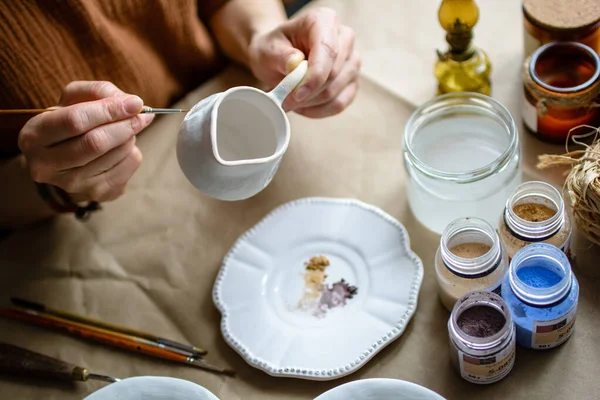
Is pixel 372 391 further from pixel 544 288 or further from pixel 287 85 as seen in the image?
pixel 287 85

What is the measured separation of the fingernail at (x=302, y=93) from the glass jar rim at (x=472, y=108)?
5.5 inches

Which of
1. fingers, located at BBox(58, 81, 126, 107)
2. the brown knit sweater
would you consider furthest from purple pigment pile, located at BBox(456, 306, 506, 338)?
the brown knit sweater

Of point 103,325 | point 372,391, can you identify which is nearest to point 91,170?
point 103,325

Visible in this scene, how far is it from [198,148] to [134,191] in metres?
0.38

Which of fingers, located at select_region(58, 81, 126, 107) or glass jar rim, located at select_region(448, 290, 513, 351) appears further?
fingers, located at select_region(58, 81, 126, 107)

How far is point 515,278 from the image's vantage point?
26.7 inches

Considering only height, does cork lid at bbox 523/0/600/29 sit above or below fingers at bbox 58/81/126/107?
below

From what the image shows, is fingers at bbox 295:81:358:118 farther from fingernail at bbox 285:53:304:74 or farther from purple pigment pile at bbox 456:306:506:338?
purple pigment pile at bbox 456:306:506:338

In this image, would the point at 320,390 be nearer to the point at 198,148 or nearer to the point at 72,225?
the point at 198,148

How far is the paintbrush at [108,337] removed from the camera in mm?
796

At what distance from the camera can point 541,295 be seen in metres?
0.66

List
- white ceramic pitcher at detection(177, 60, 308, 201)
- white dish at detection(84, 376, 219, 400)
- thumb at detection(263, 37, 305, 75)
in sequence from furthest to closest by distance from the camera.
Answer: thumb at detection(263, 37, 305, 75)
white dish at detection(84, 376, 219, 400)
white ceramic pitcher at detection(177, 60, 308, 201)

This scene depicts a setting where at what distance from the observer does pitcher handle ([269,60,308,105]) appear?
67 centimetres

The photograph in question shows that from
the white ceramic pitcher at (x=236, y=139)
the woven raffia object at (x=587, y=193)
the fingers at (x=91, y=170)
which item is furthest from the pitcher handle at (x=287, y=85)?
the woven raffia object at (x=587, y=193)
